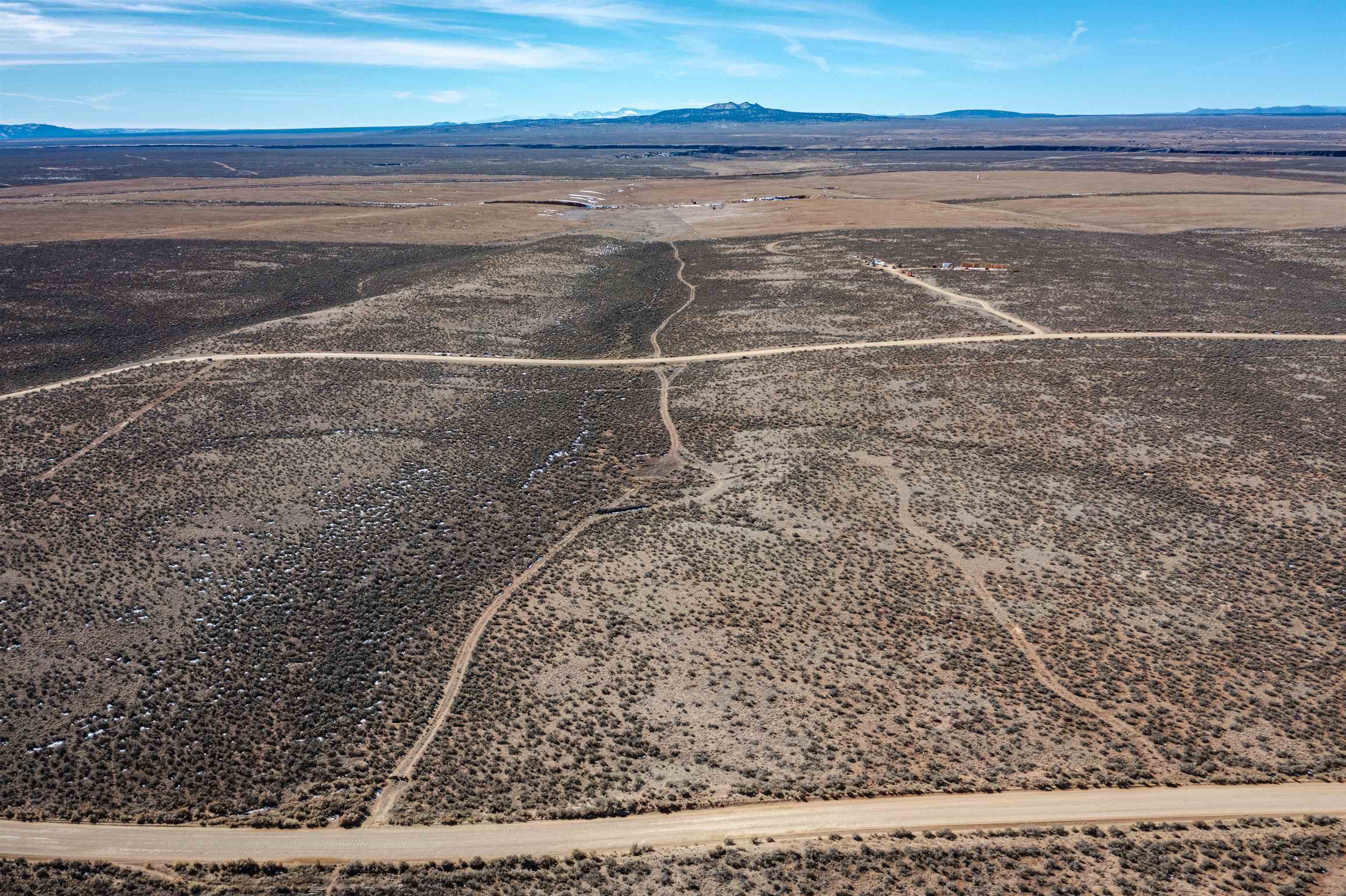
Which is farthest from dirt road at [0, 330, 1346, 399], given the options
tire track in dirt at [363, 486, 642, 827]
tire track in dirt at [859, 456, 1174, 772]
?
tire track in dirt at [363, 486, 642, 827]

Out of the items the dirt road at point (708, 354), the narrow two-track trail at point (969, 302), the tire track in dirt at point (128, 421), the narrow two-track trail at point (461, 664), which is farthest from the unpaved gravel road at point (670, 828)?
the narrow two-track trail at point (969, 302)

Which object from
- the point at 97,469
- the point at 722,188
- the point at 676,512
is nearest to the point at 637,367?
the point at 676,512

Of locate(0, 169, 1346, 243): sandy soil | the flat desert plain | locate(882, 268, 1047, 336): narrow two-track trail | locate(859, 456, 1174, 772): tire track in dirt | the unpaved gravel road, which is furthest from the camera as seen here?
locate(0, 169, 1346, 243): sandy soil

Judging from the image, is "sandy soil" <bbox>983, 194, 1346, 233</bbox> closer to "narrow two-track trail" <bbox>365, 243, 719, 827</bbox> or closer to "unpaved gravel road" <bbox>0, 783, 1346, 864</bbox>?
"narrow two-track trail" <bbox>365, 243, 719, 827</bbox>

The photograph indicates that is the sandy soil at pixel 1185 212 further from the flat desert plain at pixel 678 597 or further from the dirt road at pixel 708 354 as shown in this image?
the dirt road at pixel 708 354

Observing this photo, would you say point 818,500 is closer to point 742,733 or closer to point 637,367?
point 742,733

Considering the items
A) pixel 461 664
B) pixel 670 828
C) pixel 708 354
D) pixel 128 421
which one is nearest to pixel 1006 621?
pixel 670 828
